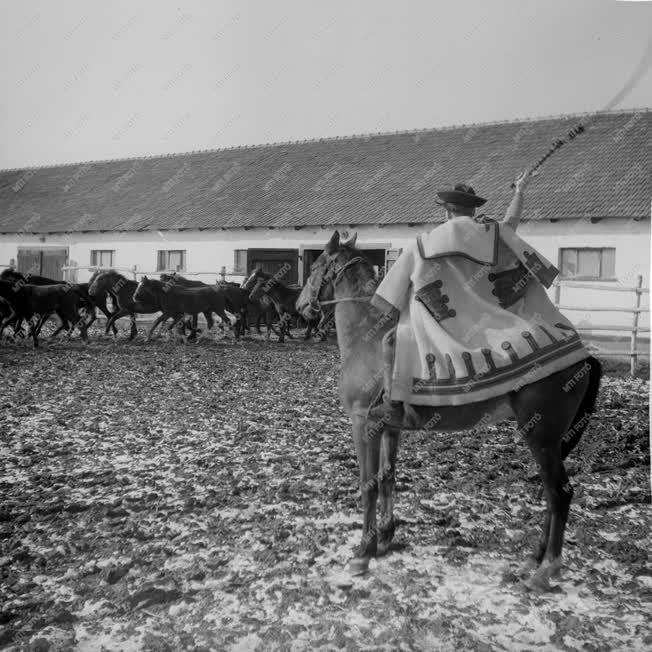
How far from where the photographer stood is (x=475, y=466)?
18.1 feet

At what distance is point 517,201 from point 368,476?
1.79 meters

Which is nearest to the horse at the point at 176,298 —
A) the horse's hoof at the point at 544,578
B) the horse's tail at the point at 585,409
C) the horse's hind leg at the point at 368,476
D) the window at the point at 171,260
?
the window at the point at 171,260

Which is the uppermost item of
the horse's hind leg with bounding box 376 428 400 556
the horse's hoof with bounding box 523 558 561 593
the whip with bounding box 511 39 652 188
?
the whip with bounding box 511 39 652 188

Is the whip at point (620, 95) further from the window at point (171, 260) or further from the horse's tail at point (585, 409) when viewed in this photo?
the window at point (171, 260)

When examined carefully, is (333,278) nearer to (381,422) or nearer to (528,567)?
(381,422)

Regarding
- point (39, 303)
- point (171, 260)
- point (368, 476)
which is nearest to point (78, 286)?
point (39, 303)

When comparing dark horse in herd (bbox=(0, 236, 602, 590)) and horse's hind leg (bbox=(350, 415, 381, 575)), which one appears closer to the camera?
dark horse in herd (bbox=(0, 236, 602, 590))

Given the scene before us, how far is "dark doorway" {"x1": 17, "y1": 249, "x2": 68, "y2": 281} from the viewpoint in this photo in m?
25.5

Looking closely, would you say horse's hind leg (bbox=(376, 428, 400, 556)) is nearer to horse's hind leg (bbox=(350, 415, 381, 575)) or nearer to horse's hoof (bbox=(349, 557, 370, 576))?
horse's hind leg (bbox=(350, 415, 381, 575))

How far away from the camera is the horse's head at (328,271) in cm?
400

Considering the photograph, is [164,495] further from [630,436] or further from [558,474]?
[630,436]

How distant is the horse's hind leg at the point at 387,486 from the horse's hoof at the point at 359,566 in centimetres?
33

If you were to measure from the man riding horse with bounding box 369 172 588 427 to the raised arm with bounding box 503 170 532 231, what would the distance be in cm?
1

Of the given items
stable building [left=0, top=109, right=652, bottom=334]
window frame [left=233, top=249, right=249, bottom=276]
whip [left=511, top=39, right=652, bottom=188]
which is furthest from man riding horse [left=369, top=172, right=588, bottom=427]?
window frame [left=233, top=249, right=249, bottom=276]
